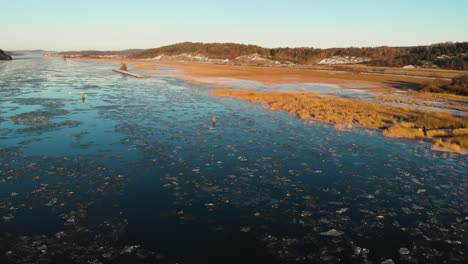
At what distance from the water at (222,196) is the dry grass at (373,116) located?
2926 mm

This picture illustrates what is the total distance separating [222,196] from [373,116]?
19786mm

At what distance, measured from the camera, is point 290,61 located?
173625 mm

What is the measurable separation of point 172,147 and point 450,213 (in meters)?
12.3

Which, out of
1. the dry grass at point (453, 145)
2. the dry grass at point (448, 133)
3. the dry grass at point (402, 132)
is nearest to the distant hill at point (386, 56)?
the dry grass at point (448, 133)

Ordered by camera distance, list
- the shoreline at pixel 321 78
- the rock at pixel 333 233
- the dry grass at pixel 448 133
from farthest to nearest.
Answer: the shoreline at pixel 321 78 → the dry grass at pixel 448 133 → the rock at pixel 333 233

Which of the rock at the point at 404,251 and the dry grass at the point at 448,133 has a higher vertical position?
the dry grass at the point at 448,133

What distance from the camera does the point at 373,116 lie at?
91.2 feet

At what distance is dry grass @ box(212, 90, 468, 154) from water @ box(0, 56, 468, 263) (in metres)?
2.93

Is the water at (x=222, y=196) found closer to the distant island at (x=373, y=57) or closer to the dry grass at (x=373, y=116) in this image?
the dry grass at (x=373, y=116)

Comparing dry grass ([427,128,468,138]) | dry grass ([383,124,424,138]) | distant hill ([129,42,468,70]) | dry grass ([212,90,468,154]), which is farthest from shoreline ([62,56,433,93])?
distant hill ([129,42,468,70])

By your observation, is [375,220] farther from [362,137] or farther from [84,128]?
[84,128]

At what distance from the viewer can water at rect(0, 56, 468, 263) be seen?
8.88 metres

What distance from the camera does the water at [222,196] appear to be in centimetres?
888

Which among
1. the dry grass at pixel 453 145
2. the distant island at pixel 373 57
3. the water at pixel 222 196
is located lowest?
the water at pixel 222 196
